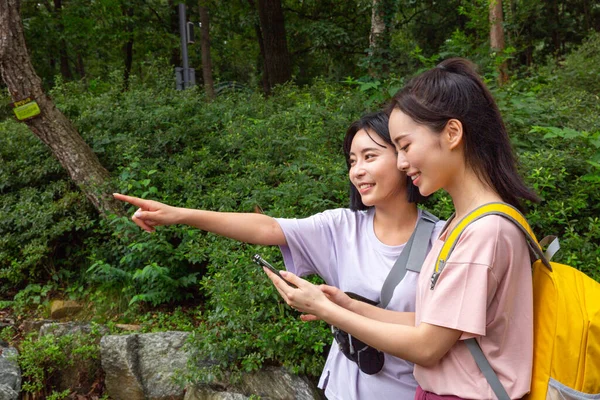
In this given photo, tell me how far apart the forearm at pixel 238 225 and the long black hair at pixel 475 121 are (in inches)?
28.7

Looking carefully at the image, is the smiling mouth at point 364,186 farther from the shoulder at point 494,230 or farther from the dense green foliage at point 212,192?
the dense green foliage at point 212,192

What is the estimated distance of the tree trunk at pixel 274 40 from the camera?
11.3 metres

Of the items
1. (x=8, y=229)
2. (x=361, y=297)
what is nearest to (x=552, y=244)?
(x=361, y=297)

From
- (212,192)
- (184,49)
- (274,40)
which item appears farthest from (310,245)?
(274,40)

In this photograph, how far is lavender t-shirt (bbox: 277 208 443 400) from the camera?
5.77 ft

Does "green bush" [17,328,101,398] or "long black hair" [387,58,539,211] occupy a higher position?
"long black hair" [387,58,539,211]

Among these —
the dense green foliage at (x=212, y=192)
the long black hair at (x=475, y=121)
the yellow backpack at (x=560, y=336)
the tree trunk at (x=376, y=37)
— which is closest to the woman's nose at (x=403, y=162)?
the long black hair at (x=475, y=121)

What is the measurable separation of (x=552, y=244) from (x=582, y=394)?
1.24 ft

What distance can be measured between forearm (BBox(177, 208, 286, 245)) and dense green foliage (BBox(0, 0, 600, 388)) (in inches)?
56.8

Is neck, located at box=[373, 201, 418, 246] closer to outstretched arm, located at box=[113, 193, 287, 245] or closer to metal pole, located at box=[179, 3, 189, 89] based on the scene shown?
outstretched arm, located at box=[113, 193, 287, 245]

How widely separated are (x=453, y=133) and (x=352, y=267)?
0.69 m

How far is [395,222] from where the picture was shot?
6.32ft

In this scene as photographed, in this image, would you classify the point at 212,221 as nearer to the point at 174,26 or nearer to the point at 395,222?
the point at 395,222

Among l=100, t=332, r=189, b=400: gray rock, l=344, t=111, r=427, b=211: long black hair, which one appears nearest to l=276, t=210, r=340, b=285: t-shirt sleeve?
l=344, t=111, r=427, b=211: long black hair
